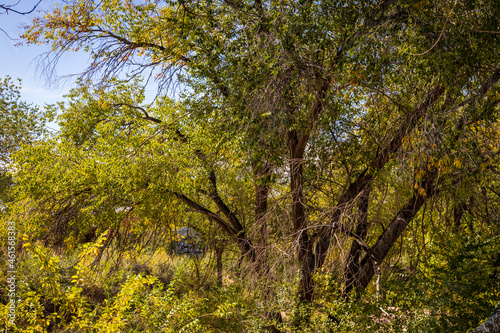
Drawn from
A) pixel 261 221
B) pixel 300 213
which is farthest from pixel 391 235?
pixel 261 221

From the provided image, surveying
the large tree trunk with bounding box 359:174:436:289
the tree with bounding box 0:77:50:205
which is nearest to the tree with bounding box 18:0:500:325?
the large tree trunk with bounding box 359:174:436:289

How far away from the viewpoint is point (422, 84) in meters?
5.16

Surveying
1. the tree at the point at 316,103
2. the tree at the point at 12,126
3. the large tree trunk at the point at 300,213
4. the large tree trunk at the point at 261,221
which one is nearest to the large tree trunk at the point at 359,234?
the tree at the point at 316,103

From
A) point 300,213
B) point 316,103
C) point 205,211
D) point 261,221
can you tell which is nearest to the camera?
point 316,103

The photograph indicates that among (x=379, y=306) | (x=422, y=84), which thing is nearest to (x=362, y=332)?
(x=379, y=306)

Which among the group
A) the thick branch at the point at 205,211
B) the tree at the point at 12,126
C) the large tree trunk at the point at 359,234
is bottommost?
the large tree trunk at the point at 359,234

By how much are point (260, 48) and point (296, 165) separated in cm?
206

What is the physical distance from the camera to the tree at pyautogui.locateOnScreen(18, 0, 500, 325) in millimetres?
4418

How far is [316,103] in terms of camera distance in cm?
538

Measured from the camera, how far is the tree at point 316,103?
442cm

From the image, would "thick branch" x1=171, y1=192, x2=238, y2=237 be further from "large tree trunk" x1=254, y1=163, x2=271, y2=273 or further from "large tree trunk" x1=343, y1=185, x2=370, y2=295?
"large tree trunk" x1=343, y1=185, x2=370, y2=295

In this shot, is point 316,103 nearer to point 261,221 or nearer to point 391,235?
point 261,221

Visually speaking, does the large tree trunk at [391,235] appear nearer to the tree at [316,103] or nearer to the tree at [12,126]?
the tree at [316,103]

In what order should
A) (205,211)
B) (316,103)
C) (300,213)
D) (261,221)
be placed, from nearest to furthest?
(316,103), (261,221), (300,213), (205,211)
